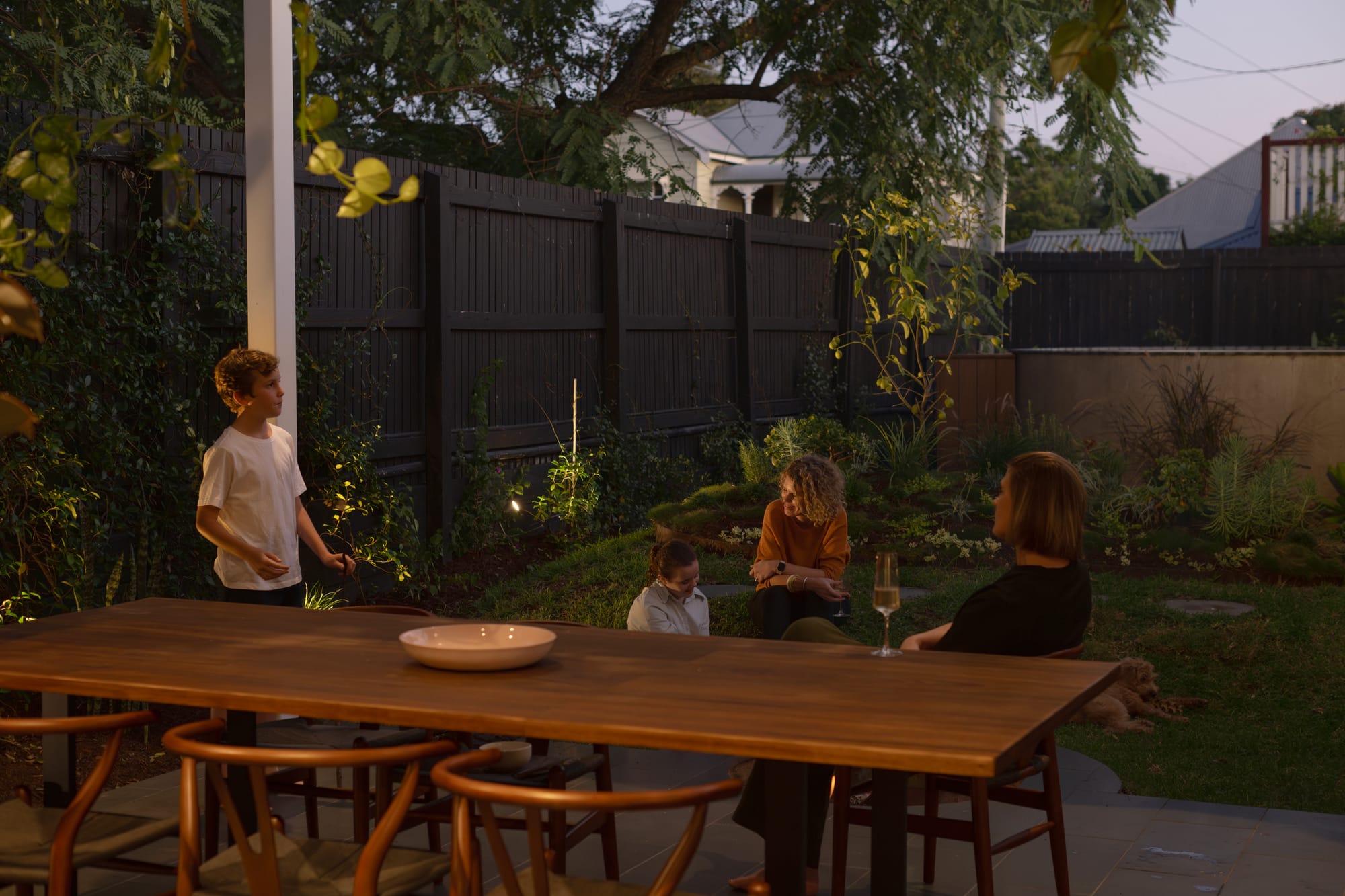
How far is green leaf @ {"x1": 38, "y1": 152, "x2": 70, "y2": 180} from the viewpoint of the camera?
2.18 meters

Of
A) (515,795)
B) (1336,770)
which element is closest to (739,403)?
(1336,770)

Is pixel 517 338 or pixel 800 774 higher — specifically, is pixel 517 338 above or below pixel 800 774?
above

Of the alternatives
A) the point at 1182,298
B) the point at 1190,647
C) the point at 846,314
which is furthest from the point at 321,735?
the point at 1182,298

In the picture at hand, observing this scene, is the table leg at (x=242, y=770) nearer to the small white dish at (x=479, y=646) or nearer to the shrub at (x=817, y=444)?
the small white dish at (x=479, y=646)

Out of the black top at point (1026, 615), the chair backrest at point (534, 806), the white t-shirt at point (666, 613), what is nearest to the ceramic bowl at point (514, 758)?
the chair backrest at point (534, 806)

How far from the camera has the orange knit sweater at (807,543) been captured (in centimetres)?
A: 596

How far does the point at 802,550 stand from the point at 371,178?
14.1 feet

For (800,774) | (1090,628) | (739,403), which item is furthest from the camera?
(739,403)

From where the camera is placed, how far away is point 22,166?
218 centimetres

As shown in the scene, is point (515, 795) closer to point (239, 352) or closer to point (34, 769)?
point (239, 352)

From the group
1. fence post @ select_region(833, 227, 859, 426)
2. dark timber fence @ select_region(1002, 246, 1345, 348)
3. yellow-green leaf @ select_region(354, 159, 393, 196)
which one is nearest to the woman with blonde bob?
yellow-green leaf @ select_region(354, 159, 393, 196)

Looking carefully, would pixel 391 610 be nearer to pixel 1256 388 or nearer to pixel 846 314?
pixel 1256 388

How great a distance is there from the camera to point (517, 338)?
30.8 ft

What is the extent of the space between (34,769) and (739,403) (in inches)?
297
